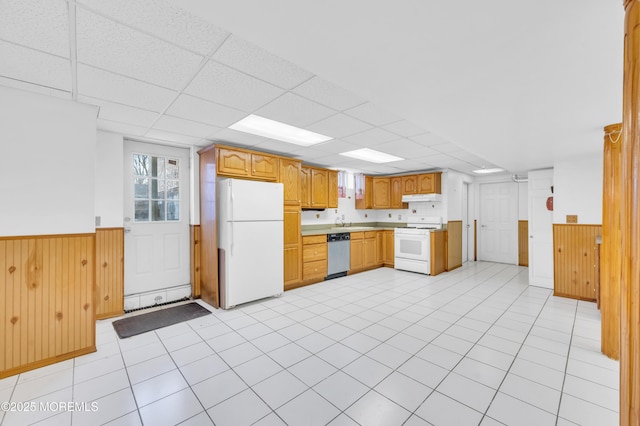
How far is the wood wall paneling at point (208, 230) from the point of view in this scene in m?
3.86

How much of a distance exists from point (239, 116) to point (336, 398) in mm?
2724

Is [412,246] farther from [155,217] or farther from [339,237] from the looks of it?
[155,217]

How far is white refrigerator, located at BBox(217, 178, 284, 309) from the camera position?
3756 millimetres

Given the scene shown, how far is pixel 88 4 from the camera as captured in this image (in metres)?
1.37

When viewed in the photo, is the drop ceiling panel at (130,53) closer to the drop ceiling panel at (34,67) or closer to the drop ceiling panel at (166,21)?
the drop ceiling panel at (166,21)

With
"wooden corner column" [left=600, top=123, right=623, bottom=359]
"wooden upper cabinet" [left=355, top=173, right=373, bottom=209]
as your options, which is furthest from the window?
"wooden corner column" [left=600, top=123, right=623, bottom=359]

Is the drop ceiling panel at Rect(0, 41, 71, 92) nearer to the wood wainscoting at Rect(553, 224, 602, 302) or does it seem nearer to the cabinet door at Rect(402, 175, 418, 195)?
the cabinet door at Rect(402, 175, 418, 195)

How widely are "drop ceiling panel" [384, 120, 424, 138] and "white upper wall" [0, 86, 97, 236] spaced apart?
313cm

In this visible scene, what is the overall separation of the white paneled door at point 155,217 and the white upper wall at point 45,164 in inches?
49.9

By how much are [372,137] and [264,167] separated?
1.78 m

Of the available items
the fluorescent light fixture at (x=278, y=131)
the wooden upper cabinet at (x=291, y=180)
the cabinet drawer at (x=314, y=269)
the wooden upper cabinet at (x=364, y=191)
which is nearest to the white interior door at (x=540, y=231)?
the wooden upper cabinet at (x=364, y=191)

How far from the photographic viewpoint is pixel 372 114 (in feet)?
9.11

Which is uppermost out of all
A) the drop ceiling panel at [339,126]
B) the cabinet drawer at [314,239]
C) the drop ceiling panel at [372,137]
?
the drop ceiling panel at [339,126]

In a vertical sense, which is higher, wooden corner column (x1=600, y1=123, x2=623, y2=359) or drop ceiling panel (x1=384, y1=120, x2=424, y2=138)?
drop ceiling panel (x1=384, y1=120, x2=424, y2=138)
